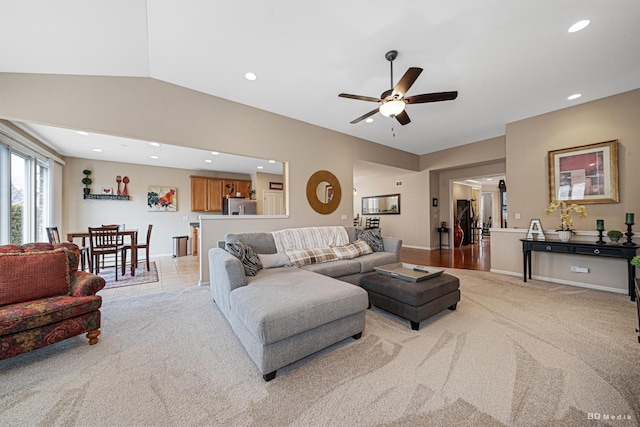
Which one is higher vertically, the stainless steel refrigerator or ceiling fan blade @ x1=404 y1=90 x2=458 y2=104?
ceiling fan blade @ x1=404 y1=90 x2=458 y2=104

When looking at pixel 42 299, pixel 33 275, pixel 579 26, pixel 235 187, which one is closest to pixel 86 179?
pixel 235 187

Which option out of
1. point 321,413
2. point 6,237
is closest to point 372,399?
point 321,413

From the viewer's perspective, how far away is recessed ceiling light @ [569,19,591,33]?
7.19ft

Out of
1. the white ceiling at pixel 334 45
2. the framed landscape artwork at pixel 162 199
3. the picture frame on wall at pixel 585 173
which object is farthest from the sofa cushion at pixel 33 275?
the picture frame on wall at pixel 585 173

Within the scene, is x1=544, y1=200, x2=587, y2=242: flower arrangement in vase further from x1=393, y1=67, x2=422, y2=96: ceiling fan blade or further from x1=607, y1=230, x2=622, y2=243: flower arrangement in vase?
x1=393, y1=67, x2=422, y2=96: ceiling fan blade

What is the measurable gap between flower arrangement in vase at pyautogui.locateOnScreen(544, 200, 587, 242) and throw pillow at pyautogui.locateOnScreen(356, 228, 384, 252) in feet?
8.90

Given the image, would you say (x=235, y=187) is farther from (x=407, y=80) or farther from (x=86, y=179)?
(x=407, y=80)

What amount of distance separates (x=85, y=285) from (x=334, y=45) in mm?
3341

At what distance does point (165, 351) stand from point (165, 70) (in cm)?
324

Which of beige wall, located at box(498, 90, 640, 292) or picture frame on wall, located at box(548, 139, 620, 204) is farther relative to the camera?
picture frame on wall, located at box(548, 139, 620, 204)

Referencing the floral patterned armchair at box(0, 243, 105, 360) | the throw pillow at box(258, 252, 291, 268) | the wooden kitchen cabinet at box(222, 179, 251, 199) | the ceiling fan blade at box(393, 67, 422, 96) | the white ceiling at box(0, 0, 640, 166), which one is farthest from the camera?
the wooden kitchen cabinet at box(222, 179, 251, 199)

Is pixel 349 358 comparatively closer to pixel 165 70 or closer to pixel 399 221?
pixel 165 70

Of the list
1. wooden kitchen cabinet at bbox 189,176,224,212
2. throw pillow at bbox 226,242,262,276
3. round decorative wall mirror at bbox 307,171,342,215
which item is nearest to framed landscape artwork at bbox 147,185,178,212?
wooden kitchen cabinet at bbox 189,176,224,212

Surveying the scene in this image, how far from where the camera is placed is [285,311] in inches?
64.1
